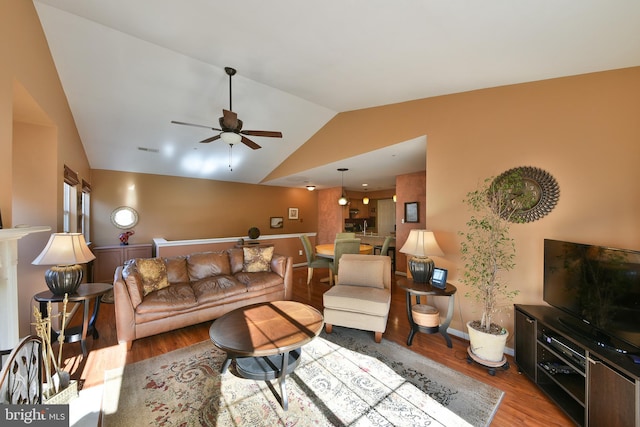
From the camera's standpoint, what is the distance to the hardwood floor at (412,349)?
5.87ft

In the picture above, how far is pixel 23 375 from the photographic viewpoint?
1.14 metres

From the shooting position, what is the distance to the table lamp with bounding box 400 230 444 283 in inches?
109

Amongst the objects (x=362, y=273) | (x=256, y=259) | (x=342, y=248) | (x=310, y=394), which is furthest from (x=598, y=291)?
(x=256, y=259)

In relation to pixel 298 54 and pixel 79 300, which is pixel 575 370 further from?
pixel 79 300

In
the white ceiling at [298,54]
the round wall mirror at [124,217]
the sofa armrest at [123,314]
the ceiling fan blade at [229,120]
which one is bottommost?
the sofa armrest at [123,314]

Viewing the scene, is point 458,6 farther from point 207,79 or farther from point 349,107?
point 207,79

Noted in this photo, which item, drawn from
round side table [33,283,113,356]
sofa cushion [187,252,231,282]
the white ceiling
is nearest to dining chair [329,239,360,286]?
the white ceiling

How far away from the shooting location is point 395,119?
3541 mm

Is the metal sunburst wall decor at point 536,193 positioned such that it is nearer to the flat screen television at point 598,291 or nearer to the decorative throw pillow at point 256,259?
the flat screen television at point 598,291

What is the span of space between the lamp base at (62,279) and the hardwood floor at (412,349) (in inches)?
27.1

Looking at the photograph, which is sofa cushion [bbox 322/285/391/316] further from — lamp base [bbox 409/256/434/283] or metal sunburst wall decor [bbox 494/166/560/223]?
→ metal sunburst wall decor [bbox 494/166/560/223]

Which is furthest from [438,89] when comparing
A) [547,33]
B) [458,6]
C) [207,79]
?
[207,79]

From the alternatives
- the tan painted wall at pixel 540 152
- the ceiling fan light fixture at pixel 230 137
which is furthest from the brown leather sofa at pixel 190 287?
the tan painted wall at pixel 540 152

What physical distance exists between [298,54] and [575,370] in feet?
11.7
